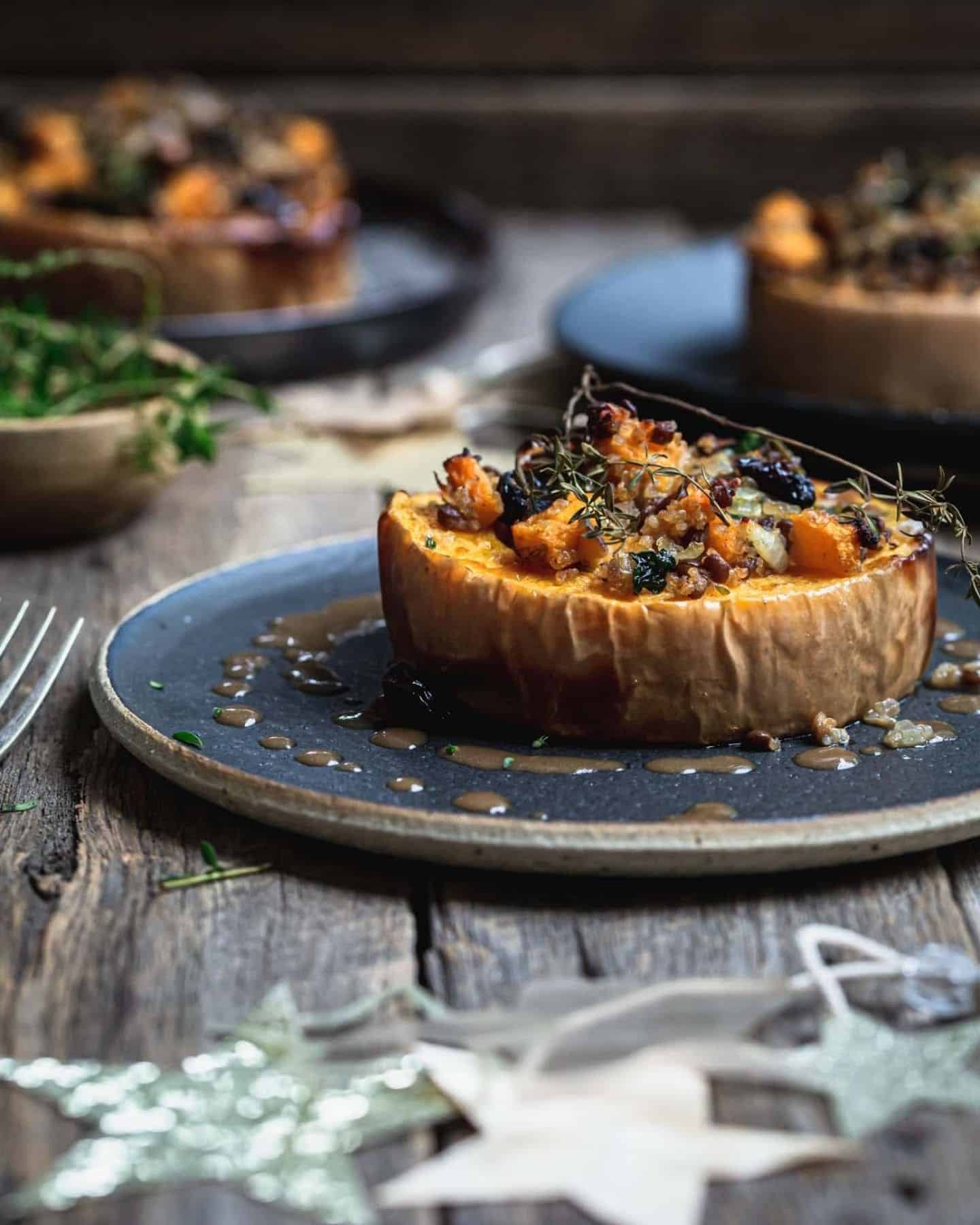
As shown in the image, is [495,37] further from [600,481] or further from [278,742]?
[278,742]

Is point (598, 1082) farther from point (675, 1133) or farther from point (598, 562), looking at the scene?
point (598, 562)

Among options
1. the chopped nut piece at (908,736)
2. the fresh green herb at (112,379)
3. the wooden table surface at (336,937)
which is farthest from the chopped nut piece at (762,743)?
the fresh green herb at (112,379)

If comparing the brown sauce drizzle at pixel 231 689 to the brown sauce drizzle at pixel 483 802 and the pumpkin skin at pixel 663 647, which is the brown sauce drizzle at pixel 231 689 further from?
the brown sauce drizzle at pixel 483 802

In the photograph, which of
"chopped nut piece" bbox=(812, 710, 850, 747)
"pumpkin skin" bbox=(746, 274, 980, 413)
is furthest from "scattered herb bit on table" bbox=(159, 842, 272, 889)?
"pumpkin skin" bbox=(746, 274, 980, 413)

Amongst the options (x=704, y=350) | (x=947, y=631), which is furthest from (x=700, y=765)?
(x=704, y=350)

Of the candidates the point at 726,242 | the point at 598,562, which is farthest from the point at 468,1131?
the point at 726,242

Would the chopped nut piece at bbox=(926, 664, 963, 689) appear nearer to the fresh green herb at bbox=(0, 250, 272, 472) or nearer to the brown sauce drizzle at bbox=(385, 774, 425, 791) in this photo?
the brown sauce drizzle at bbox=(385, 774, 425, 791)
